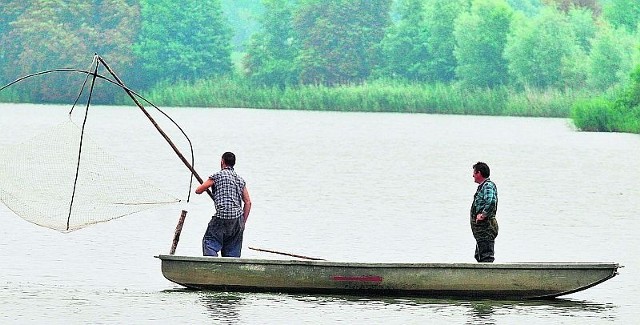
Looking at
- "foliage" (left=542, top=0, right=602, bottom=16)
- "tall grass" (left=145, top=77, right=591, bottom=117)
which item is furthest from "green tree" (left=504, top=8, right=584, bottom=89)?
"foliage" (left=542, top=0, right=602, bottom=16)

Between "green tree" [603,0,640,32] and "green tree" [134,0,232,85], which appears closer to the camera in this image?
"green tree" [134,0,232,85]

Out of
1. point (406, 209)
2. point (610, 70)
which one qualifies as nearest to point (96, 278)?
point (406, 209)

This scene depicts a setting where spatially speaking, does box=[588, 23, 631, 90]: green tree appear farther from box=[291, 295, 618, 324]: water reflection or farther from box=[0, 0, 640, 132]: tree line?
box=[291, 295, 618, 324]: water reflection

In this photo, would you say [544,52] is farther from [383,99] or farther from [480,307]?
[480,307]

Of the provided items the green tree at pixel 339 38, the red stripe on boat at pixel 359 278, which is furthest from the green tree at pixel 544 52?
the red stripe on boat at pixel 359 278

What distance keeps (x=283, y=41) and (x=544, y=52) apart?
26687 mm

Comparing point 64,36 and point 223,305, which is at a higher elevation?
point 64,36

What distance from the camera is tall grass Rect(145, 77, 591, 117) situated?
7162cm

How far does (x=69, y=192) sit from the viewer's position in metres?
25.1

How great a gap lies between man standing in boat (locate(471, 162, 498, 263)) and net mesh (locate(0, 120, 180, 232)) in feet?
10.4

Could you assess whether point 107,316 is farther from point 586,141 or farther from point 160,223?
point 586,141

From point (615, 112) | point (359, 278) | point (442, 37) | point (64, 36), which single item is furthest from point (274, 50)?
point (359, 278)

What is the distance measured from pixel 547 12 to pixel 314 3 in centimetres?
2251

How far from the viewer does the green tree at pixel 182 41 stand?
101188mm
